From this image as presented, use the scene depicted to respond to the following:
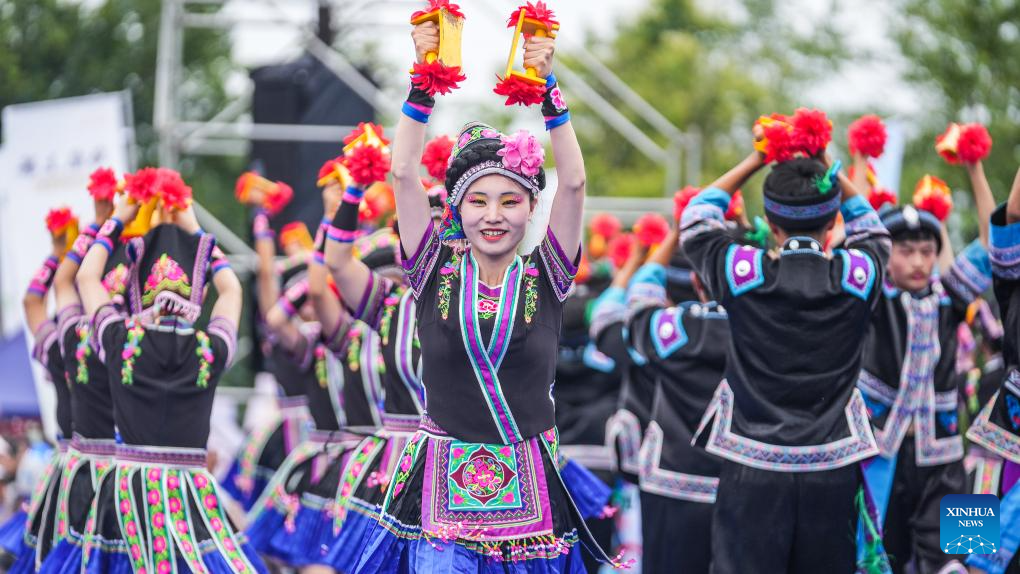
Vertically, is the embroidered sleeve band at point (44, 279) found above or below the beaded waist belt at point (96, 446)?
above

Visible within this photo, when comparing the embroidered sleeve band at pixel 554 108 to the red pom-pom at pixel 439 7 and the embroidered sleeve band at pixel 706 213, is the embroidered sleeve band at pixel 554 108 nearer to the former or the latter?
the red pom-pom at pixel 439 7

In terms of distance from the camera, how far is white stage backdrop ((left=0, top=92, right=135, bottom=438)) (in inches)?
414

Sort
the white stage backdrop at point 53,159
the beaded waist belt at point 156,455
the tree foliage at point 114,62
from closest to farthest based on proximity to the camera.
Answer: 1. the beaded waist belt at point 156,455
2. the white stage backdrop at point 53,159
3. the tree foliage at point 114,62

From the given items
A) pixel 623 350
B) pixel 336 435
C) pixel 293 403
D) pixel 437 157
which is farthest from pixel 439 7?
pixel 293 403

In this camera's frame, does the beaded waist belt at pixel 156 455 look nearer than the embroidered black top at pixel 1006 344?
No

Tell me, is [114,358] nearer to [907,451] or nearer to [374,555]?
[374,555]

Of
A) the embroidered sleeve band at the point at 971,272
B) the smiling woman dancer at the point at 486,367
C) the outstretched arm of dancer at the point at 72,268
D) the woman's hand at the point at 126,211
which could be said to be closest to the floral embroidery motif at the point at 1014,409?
the embroidered sleeve band at the point at 971,272

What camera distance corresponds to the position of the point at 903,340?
623 centimetres

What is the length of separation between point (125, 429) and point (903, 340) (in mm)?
3480

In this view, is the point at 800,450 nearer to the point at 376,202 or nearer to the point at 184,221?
the point at 184,221

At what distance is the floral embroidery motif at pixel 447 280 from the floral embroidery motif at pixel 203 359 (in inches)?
68.0

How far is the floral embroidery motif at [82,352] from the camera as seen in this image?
618 cm

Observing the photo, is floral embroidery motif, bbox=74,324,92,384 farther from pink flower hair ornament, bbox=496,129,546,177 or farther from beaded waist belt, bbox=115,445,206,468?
pink flower hair ornament, bbox=496,129,546,177

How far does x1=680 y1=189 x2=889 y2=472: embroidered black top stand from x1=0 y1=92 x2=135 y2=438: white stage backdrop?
655 centimetres
